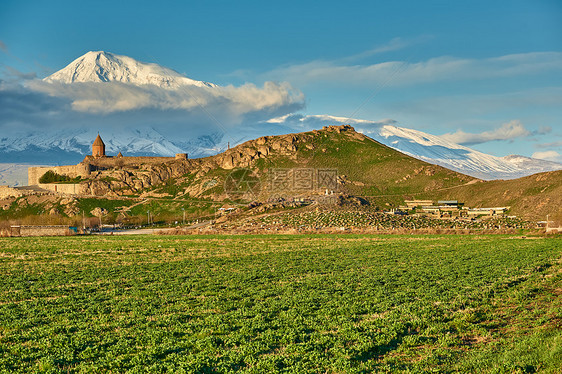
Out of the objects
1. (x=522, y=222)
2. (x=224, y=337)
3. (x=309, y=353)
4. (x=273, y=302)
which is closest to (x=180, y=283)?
(x=273, y=302)

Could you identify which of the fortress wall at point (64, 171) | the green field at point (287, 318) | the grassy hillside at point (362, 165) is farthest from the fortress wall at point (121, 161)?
the green field at point (287, 318)

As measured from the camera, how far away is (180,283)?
1204 inches

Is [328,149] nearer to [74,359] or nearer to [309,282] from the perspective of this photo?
[309,282]

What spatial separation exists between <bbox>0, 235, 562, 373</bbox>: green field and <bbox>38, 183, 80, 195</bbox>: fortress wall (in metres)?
140

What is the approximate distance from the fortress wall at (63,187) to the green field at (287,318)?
140 meters

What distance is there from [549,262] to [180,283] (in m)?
31.9

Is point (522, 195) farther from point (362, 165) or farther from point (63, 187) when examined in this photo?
point (63, 187)

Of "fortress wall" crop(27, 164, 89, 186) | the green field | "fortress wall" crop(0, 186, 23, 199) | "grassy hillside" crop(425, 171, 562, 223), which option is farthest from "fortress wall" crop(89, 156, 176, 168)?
the green field

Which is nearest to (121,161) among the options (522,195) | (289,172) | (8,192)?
(8,192)

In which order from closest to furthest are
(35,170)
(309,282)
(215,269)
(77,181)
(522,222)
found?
(309,282)
(215,269)
(522,222)
(77,181)
(35,170)

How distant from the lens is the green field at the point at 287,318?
14.4 m

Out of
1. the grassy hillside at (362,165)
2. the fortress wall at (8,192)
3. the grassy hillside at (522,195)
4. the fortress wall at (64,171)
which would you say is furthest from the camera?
the fortress wall at (64,171)

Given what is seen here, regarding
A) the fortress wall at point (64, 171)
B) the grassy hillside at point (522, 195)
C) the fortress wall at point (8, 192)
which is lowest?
the grassy hillside at point (522, 195)

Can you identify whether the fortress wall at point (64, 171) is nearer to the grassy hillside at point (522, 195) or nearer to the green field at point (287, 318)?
the grassy hillside at point (522, 195)
